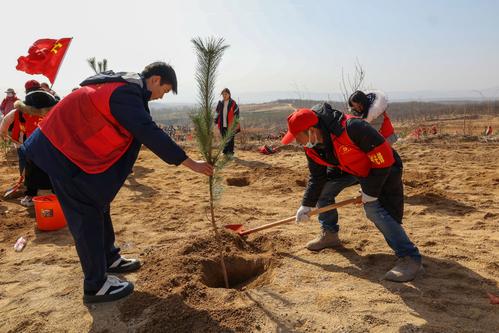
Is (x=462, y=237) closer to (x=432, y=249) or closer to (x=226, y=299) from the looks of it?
(x=432, y=249)

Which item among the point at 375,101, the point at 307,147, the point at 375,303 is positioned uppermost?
the point at 375,101

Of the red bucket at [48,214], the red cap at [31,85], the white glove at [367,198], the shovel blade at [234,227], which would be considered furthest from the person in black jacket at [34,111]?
the white glove at [367,198]

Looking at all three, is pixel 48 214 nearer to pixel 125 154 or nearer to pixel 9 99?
pixel 125 154

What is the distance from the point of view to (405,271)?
9.12 feet

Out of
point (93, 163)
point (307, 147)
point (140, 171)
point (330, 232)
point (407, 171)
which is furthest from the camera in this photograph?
point (140, 171)

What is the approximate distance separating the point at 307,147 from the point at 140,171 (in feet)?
16.5

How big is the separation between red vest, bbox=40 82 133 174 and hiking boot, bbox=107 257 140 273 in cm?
106

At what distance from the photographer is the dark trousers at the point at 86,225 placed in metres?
2.37

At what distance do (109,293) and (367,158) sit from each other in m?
2.01

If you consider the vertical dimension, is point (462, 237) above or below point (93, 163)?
below

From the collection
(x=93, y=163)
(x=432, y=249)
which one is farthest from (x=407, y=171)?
(x=93, y=163)

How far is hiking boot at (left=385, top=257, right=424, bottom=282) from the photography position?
9.04 ft

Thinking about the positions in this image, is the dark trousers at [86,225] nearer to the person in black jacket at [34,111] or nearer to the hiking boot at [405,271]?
the hiking boot at [405,271]

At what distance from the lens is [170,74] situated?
2.46m
